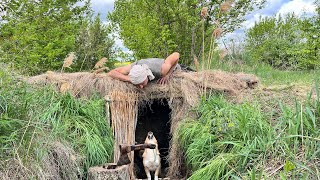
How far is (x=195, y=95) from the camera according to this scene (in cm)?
518

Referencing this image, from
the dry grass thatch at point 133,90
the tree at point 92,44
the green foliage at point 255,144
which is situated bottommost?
the green foliage at point 255,144

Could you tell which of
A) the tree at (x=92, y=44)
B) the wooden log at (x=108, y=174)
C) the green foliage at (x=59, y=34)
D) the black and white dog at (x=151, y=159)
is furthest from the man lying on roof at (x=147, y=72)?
the tree at (x=92, y=44)

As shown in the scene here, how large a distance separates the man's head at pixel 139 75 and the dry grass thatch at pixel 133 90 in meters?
0.23

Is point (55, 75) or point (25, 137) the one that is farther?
point (55, 75)

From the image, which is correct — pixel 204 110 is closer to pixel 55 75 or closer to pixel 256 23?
pixel 55 75

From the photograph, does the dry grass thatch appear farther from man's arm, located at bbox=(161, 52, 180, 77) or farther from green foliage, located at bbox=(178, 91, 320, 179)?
green foliage, located at bbox=(178, 91, 320, 179)

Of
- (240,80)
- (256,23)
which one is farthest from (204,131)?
(256,23)

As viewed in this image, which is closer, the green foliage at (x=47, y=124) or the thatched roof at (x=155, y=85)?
the green foliage at (x=47, y=124)

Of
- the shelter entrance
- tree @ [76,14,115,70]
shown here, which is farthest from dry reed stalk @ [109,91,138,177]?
tree @ [76,14,115,70]

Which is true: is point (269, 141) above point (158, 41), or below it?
below

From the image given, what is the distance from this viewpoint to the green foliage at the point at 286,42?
34.6 feet

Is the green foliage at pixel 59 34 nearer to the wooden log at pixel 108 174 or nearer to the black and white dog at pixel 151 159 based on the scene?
the black and white dog at pixel 151 159

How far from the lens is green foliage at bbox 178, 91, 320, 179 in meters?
2.96

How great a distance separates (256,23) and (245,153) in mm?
11896
